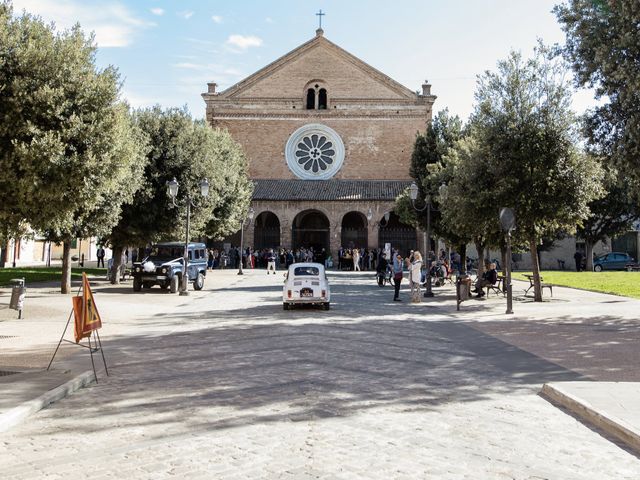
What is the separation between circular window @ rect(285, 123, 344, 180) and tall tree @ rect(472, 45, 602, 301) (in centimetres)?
2834

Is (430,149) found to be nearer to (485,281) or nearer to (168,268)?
(485,281)

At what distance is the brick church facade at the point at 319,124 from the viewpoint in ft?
152

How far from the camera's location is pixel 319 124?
46500mm

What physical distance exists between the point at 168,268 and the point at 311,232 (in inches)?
1008

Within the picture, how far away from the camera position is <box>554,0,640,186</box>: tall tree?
11883 mm

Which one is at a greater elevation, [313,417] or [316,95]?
[316,95]

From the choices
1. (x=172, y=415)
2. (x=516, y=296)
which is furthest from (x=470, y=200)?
(x=172, y=415)

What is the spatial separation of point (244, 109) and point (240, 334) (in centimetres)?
3788

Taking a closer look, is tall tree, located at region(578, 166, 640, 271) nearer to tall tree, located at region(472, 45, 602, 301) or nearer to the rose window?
the rose window

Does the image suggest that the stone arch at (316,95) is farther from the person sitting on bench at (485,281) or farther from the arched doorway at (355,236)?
the person sitting on bench at (485,281)

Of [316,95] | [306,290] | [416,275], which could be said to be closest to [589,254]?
[316,95]

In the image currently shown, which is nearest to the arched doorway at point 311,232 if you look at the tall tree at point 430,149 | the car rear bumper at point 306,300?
the tall tree at point 430,149

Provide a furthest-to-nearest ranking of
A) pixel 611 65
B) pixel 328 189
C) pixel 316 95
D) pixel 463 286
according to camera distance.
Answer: pixel 316 95 → pixel 328 189 → pixel 463 286 → pixel 611 65

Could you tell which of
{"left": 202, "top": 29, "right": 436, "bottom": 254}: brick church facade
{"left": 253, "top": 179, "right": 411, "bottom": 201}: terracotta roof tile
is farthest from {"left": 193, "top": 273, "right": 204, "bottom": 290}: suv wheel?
{"left": 202, "top": 29, "right": 436, "bottom": 254}: brick church facade
